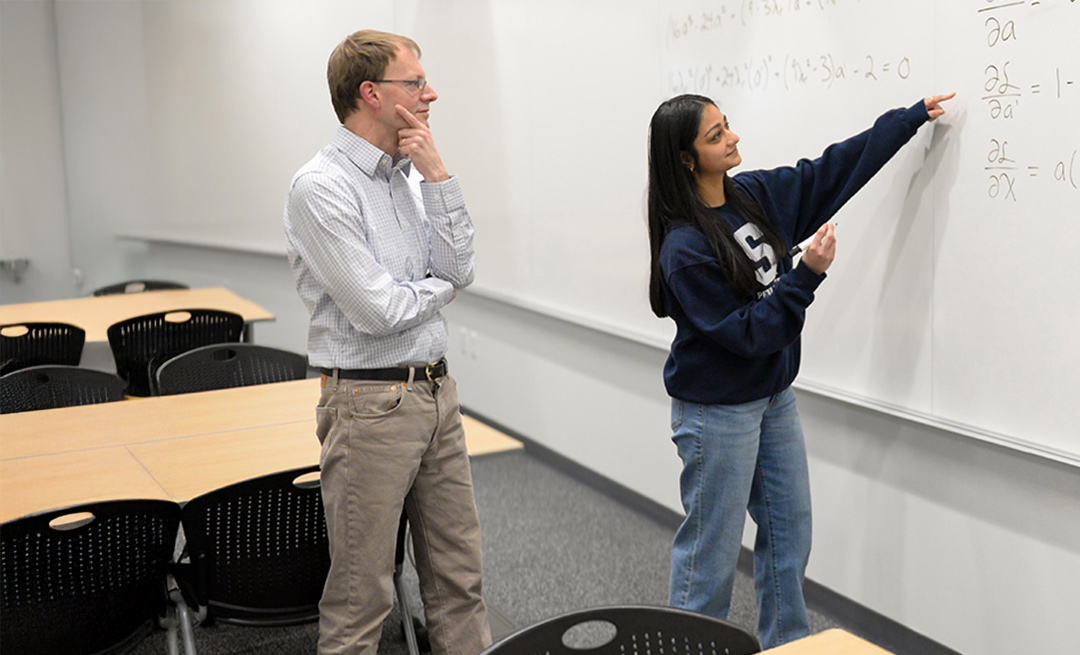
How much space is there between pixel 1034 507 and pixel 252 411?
7.08 ft

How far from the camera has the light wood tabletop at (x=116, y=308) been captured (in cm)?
457

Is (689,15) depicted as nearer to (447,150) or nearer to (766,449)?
(766,449)

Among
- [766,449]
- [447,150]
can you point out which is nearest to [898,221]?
[766,449]

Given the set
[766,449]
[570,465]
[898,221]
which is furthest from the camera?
[570,465]

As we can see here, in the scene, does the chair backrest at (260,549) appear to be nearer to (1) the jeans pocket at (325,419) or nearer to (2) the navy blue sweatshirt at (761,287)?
(1) the jeans pocket at (325,419)

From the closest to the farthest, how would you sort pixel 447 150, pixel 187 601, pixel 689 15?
1. pixel 187 601
2. pixel 689 15
3. pixel 447 150

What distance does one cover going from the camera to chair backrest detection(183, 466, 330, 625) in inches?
86.7

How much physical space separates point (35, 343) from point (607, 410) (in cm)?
230

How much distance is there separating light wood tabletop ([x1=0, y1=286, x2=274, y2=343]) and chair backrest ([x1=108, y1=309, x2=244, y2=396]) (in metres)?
0.25

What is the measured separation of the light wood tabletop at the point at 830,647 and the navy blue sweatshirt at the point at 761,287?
88cm

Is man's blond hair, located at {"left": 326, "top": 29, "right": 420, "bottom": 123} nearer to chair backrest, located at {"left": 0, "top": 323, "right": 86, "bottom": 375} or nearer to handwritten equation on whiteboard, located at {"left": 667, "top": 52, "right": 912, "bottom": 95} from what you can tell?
handwritten equation on whiteboard, located at {"left": 667, "top": 52, "right": 912, "bottom": 95}

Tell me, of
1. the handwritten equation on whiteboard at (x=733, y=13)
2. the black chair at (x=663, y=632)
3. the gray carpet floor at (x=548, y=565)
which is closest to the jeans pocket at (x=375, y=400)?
the gray carpet floor at (x=548, y=565)

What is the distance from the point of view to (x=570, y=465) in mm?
4500

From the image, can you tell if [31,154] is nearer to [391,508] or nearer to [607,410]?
[607,410]
